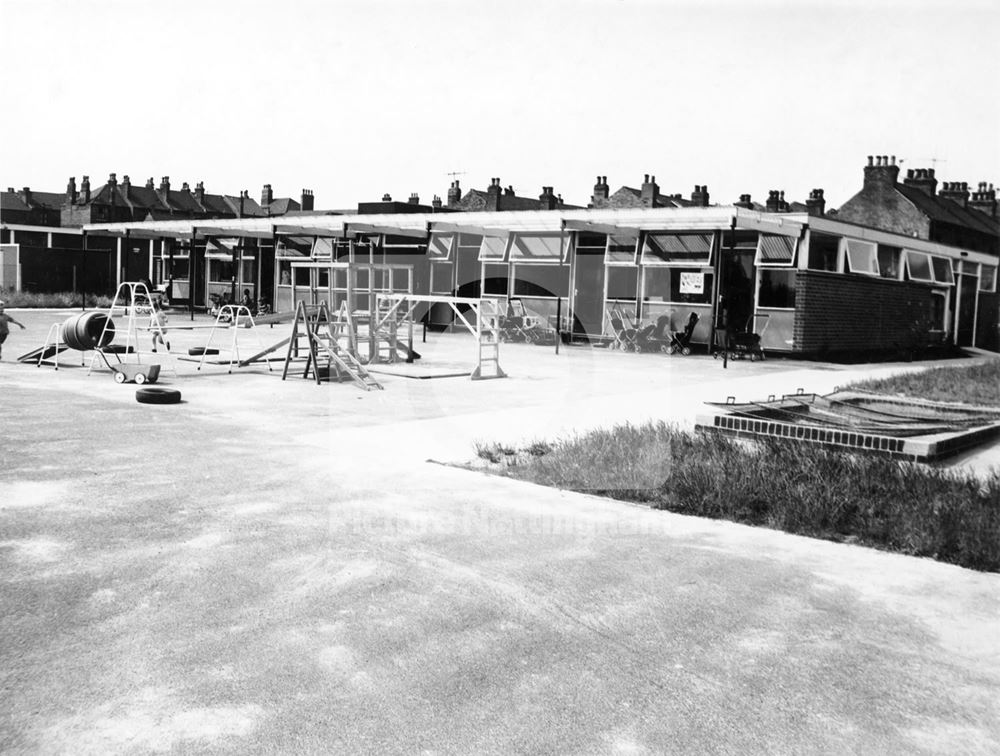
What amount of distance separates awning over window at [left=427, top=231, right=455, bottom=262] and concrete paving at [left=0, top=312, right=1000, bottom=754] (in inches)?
878

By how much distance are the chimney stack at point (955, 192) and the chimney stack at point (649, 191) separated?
15.3 metres

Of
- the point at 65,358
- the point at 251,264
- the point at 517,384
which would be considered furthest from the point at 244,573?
the point at 251,264

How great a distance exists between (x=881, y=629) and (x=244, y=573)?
3086 mm

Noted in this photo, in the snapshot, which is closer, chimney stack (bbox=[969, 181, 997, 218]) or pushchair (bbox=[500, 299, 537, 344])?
pushchair (bbox=[500, 299, 537, 344])

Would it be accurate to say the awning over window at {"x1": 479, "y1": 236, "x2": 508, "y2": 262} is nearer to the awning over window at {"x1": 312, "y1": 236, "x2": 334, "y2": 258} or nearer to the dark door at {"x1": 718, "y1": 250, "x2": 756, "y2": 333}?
the dark door at {"x1": 718, "y1": 250, "x2": 756, "y2": 333}

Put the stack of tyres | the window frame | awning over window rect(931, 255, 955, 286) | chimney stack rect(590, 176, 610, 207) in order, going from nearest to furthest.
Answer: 1. the stack of tyres
2. the window frame
3. awning over window rect(931, 255, 955, 286)
4. chimney stack rect(590, 176, 610, 207)

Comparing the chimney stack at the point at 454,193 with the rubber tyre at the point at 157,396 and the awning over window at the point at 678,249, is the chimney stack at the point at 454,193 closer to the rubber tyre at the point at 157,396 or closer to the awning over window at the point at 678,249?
the awning over window at the point at 678,249

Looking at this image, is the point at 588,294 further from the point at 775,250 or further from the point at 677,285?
the point at 775,250

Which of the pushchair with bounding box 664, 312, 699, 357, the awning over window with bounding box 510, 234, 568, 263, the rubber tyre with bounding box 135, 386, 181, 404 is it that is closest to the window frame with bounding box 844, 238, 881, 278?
the pushchair with bounding box 664, 312, 699, 357

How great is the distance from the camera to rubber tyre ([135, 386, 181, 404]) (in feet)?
37.5

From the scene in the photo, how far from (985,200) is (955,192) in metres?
3.61

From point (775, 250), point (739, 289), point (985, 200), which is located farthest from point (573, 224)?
point (985, 200)

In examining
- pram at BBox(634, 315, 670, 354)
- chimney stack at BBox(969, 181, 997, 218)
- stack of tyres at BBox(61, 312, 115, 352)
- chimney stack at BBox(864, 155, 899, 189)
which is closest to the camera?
stack of tyres at BBox(61, 312, 115, 352)

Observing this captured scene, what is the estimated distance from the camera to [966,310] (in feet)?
105
